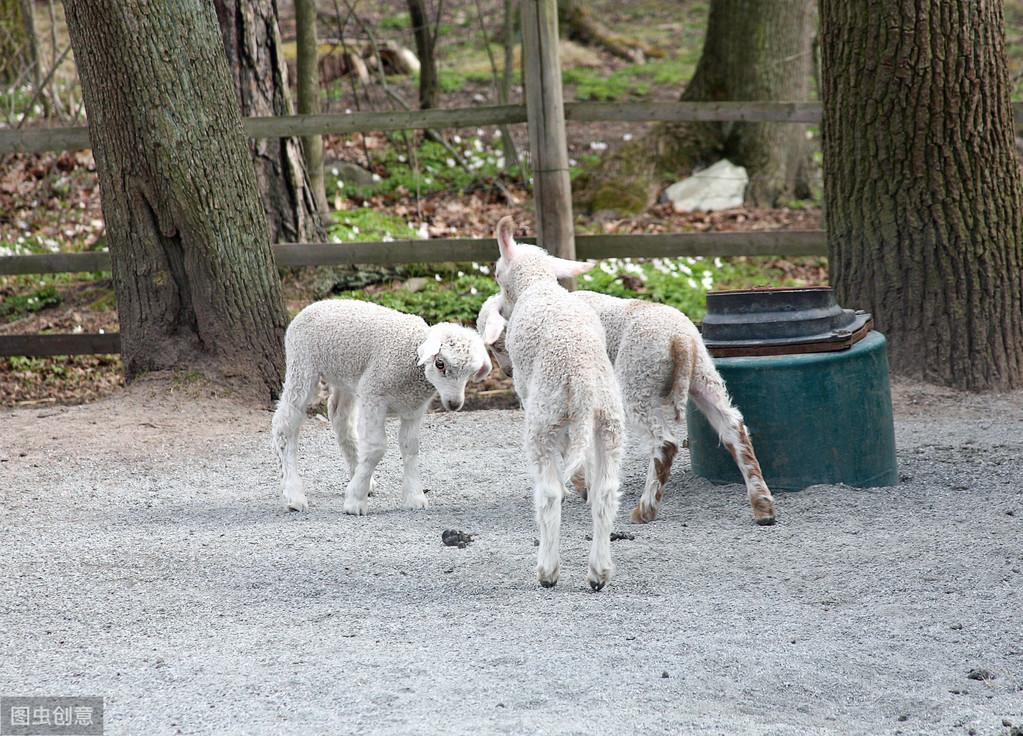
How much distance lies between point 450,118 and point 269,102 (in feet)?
6.06

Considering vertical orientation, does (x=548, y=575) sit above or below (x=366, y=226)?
below

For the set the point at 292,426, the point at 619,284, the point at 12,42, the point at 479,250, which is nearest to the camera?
the point at 292,426

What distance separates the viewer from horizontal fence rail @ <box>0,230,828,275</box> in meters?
8.76

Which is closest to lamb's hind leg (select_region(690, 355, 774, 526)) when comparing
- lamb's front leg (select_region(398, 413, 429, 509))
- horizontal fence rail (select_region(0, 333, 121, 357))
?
lamb's front leg (select_region(398, 413, 429, 509))

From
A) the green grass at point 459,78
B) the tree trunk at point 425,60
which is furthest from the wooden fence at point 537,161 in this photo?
the green grass at point 459,78

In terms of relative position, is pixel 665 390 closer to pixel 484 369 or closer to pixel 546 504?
pixel 484 369

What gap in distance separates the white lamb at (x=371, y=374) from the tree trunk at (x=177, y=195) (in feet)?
6.82

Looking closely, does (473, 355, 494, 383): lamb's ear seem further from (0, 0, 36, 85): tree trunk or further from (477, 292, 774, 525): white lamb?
(0, 0, 36, 85): tree trunk

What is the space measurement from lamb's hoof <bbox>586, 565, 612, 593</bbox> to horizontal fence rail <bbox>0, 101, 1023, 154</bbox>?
502 cm

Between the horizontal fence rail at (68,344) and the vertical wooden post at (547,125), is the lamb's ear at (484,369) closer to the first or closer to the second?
the vertical wooden post at (547,125)

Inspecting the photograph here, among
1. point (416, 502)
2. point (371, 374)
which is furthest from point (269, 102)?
point (416, 502)

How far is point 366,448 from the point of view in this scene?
547 centimetres

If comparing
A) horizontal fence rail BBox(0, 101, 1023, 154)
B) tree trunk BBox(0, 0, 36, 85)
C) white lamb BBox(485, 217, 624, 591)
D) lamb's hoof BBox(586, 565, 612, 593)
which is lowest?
lamb's hoof BBox(586, 565, 612, 593)

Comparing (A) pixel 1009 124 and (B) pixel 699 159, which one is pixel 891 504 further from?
(B) pixel 699 159
